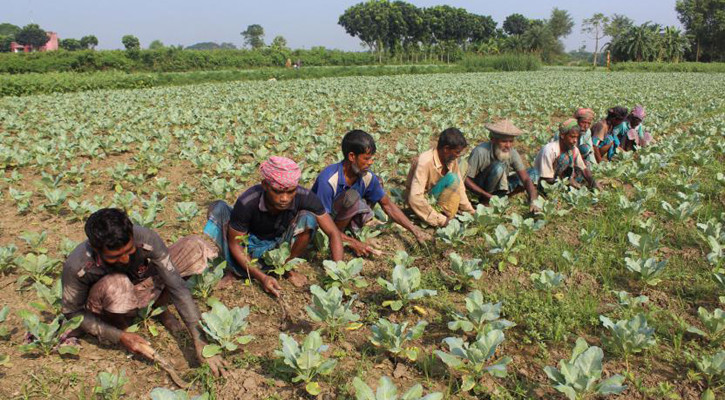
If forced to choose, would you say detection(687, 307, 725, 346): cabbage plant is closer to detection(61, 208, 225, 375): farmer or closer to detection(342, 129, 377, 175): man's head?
detection(342, 129, 377, 175): man's head

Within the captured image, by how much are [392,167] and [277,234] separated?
3.66 meters

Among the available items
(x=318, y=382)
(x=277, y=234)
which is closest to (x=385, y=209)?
(x=277, y=234)

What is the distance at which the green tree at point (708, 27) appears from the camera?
181ft

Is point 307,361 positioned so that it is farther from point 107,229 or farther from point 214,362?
point 107,229

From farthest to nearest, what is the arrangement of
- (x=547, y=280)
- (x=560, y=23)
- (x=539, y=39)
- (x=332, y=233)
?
1. (x=560, y=23)
2. (x=539, y=39)
3. (x=332, y=233)
4. (x=547, y=280)

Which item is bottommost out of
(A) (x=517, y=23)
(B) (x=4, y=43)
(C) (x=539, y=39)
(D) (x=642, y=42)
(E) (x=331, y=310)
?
(E) (x=331, y=310)

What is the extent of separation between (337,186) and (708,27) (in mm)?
72006

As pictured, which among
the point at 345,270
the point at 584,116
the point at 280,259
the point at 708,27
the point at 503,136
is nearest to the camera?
the point at 345,270

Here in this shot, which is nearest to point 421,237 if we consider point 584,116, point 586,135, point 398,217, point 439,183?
point 398,217

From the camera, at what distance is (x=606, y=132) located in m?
7.03

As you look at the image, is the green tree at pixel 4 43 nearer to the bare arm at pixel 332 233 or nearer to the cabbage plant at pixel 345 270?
the bare arm at pixel 332 233

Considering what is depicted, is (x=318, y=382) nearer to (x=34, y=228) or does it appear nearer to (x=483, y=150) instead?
(x=483, y=150)

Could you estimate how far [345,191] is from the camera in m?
4.08

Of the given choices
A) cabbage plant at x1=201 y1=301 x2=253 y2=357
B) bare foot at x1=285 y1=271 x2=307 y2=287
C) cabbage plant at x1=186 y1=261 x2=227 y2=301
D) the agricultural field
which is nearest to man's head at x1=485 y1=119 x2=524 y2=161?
the agricultural field
